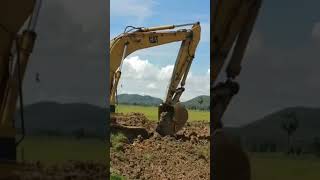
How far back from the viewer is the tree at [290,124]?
15.6 feet

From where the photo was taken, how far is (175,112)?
12477mm

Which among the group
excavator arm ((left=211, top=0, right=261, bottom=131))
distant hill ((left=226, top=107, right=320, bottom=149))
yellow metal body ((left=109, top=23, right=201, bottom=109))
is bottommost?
distant hill ((left=226, top=107, right=320, bottom=149))

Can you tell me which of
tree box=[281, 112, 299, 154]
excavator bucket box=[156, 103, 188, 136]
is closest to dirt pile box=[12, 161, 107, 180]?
tree box=[281, 112, 299, 154]

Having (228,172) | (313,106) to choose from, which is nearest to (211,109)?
(228,172)

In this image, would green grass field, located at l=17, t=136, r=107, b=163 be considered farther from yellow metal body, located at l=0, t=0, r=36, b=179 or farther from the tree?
the tree

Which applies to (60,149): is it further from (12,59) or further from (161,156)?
(161,156)

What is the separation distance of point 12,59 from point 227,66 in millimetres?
2212

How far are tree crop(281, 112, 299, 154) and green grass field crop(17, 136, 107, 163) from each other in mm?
1746

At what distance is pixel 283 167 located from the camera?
480 cm

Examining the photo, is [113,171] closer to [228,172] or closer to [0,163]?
[0,163]

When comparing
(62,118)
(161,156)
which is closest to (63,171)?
(62,118)

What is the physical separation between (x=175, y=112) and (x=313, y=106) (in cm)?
784

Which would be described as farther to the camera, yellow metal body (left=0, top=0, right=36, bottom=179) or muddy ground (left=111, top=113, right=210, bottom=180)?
muddy ground (left=111, top=113, right=210, bottom=180)

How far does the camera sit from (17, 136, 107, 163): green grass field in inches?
211
